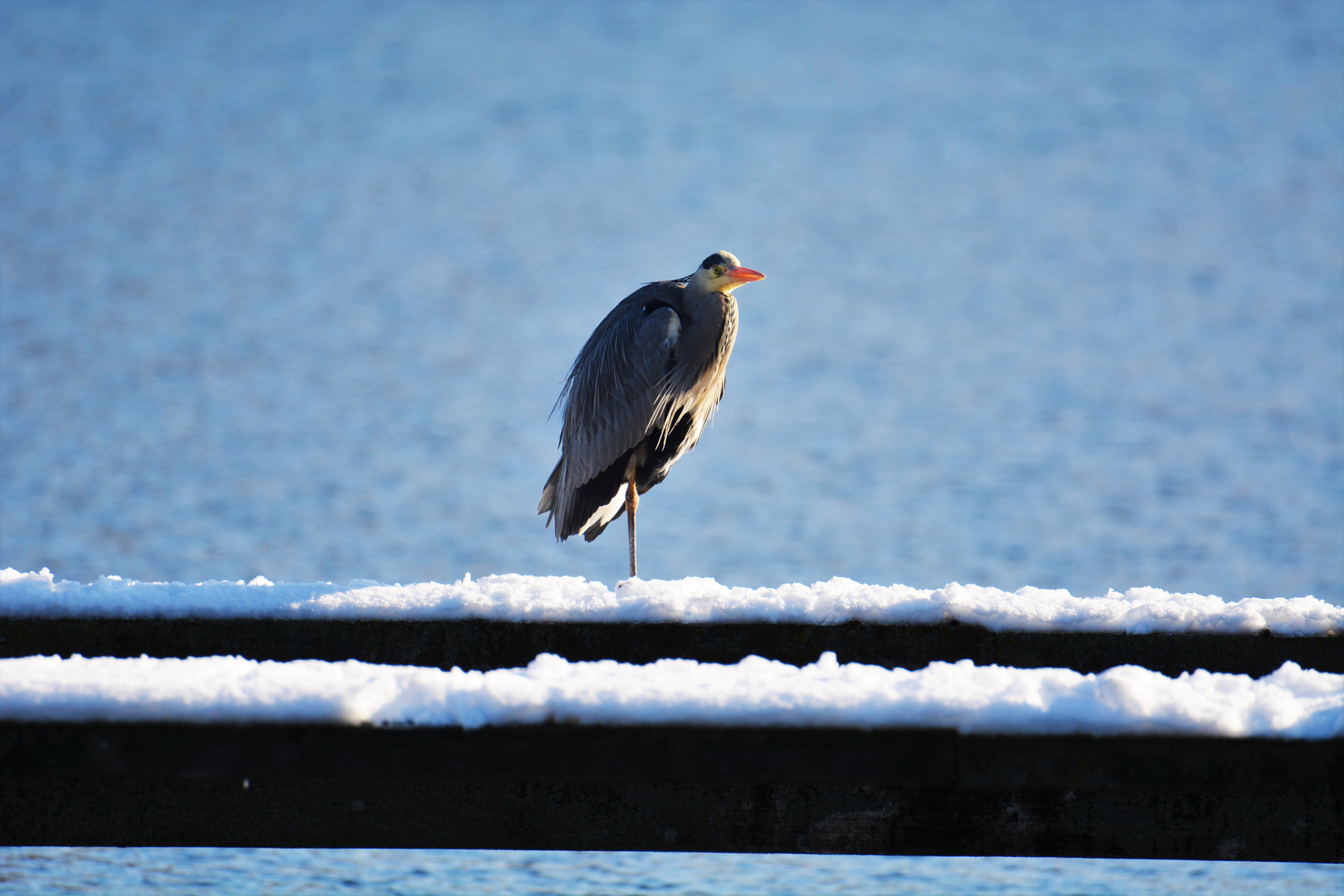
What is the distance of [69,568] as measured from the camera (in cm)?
1427

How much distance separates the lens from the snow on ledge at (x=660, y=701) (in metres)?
1.62

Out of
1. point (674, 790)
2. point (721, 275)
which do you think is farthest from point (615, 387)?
point (674, 790)

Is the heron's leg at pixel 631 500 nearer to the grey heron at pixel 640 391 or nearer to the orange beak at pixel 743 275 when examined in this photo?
the grey heron at pixel 640 391

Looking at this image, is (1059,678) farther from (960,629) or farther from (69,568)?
(69,568)

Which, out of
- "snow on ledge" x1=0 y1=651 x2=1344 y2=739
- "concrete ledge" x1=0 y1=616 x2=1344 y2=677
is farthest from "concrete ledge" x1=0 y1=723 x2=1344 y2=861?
"concrete ledge" x1=0 y1=616 x2=1344 y2=677

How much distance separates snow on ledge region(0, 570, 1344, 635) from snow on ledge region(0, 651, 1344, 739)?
107 centimetres

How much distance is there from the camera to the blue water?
4.14m

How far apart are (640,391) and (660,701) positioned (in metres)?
3.21

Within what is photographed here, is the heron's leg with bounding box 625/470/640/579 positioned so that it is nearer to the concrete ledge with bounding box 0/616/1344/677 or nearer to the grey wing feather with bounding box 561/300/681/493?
the grey wing feather with bounding box 561/300/681/493

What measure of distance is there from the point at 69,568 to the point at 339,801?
14.4 m

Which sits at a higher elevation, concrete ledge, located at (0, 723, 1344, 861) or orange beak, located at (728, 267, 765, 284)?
orange beak, located at (728, 267, 765, 284)

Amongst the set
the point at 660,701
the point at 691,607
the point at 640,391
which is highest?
the point at 640,391

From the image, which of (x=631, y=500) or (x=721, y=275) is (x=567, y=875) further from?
(x=721, y=275)

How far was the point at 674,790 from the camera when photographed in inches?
69.8
